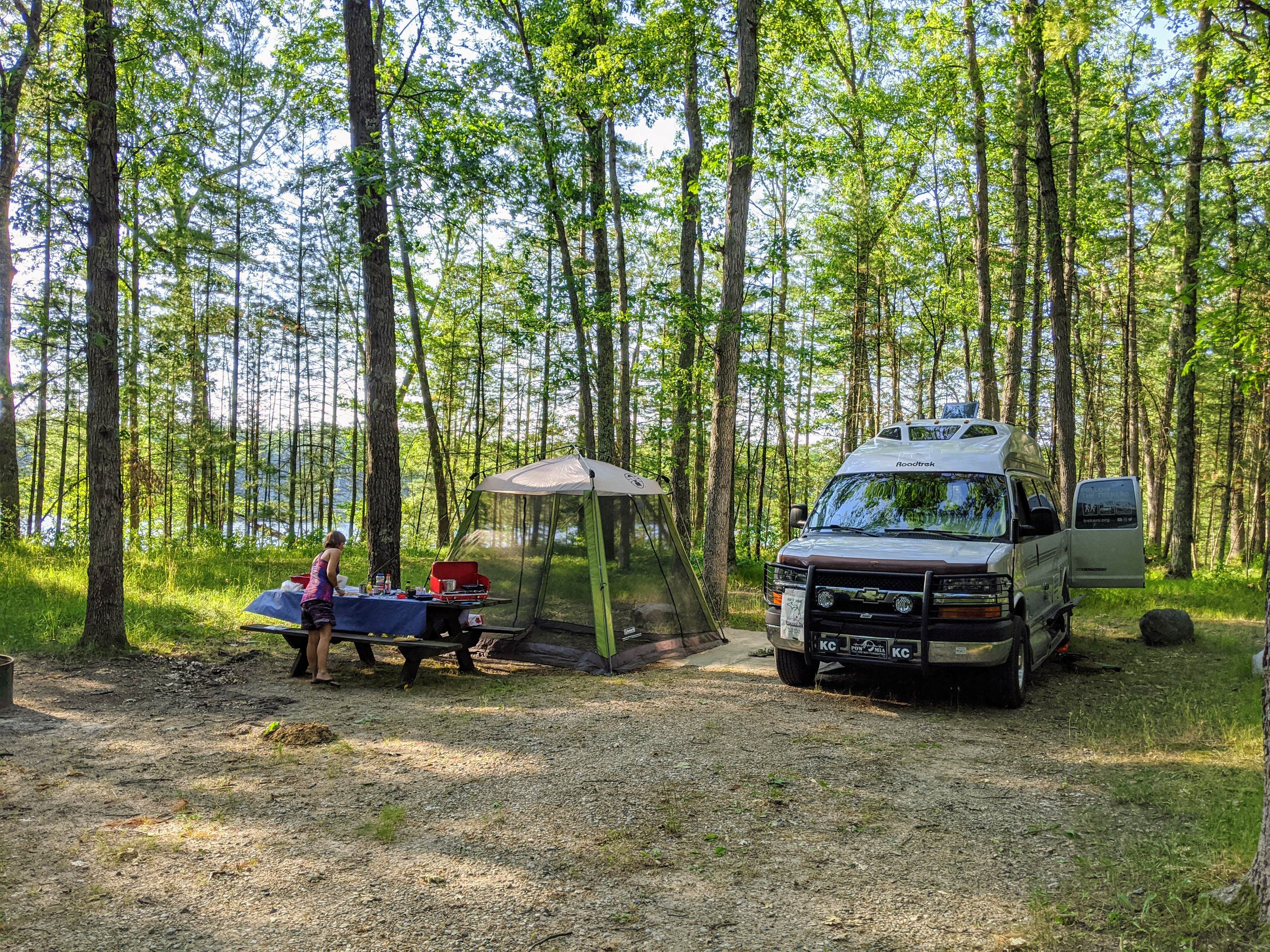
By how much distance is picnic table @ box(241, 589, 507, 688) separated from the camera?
305 inches

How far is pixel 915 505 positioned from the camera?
7750mm

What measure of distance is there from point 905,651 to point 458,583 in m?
4.57

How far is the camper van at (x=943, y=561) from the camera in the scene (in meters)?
6.46

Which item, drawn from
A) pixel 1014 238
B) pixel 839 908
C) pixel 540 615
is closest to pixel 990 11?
pixel 1014 238

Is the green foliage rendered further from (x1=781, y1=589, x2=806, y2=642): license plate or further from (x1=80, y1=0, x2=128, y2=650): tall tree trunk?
(x1=781, y1=589, x2=806, y2=642): license plate

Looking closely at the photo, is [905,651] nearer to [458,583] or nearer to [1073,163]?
[458,583]

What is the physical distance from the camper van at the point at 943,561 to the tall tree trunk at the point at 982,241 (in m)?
6.64

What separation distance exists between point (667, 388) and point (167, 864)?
11.6 m

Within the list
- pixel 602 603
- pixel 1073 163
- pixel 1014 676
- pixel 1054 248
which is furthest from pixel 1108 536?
pixel 1073 163

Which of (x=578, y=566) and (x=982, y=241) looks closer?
(x=578, y=566)

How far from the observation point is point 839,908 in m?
3.45

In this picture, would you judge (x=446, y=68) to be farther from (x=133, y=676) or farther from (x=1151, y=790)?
(x=1151, y=790)

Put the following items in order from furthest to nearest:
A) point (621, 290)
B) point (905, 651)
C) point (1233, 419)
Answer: point (1233, 419) < point (621, 290) < point (905, 651)

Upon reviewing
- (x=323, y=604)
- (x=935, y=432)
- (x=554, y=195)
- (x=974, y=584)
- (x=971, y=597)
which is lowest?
(x=323, y=604)
